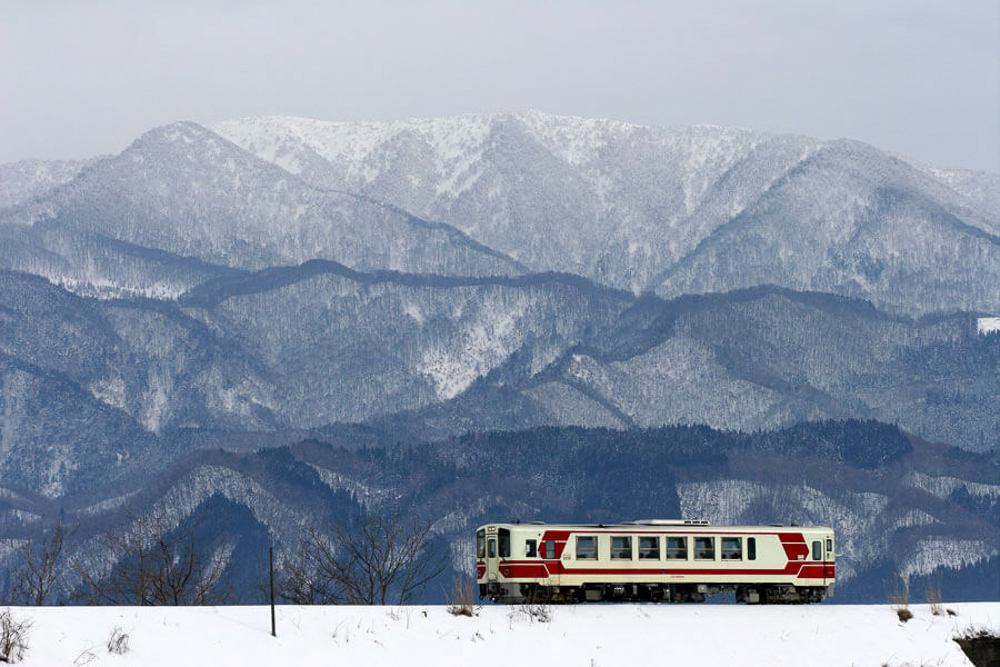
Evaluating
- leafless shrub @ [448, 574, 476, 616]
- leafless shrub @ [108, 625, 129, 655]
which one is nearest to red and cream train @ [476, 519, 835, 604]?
leafless shrub @ [448, 574, 476, 616]

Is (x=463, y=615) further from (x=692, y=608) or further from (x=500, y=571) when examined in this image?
(x=500, y=571)

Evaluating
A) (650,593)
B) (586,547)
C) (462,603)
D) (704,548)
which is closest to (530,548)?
(586,547)

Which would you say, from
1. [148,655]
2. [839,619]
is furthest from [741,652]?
[148,655]

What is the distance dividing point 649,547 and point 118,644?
31.6m

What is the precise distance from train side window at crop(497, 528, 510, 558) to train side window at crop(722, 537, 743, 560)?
8.60 meters

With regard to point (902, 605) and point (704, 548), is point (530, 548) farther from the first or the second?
point (902, 605)

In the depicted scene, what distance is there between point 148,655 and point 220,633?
3245 mm

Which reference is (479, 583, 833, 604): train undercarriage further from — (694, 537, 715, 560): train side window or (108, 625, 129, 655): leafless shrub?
(108, 625, 129, 655): leafless shrub

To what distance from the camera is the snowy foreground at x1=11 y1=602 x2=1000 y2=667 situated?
45.2 meters

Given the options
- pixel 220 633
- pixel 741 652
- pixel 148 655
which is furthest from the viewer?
pixel 741 652

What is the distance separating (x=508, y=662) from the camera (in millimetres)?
49906

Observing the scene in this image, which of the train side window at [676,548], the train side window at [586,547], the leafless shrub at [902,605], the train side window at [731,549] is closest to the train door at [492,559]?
the train side window at [586,547]

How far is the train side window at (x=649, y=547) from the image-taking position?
71.3m

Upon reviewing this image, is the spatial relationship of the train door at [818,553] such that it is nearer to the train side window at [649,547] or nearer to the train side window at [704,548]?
the train side window at [704,548]
